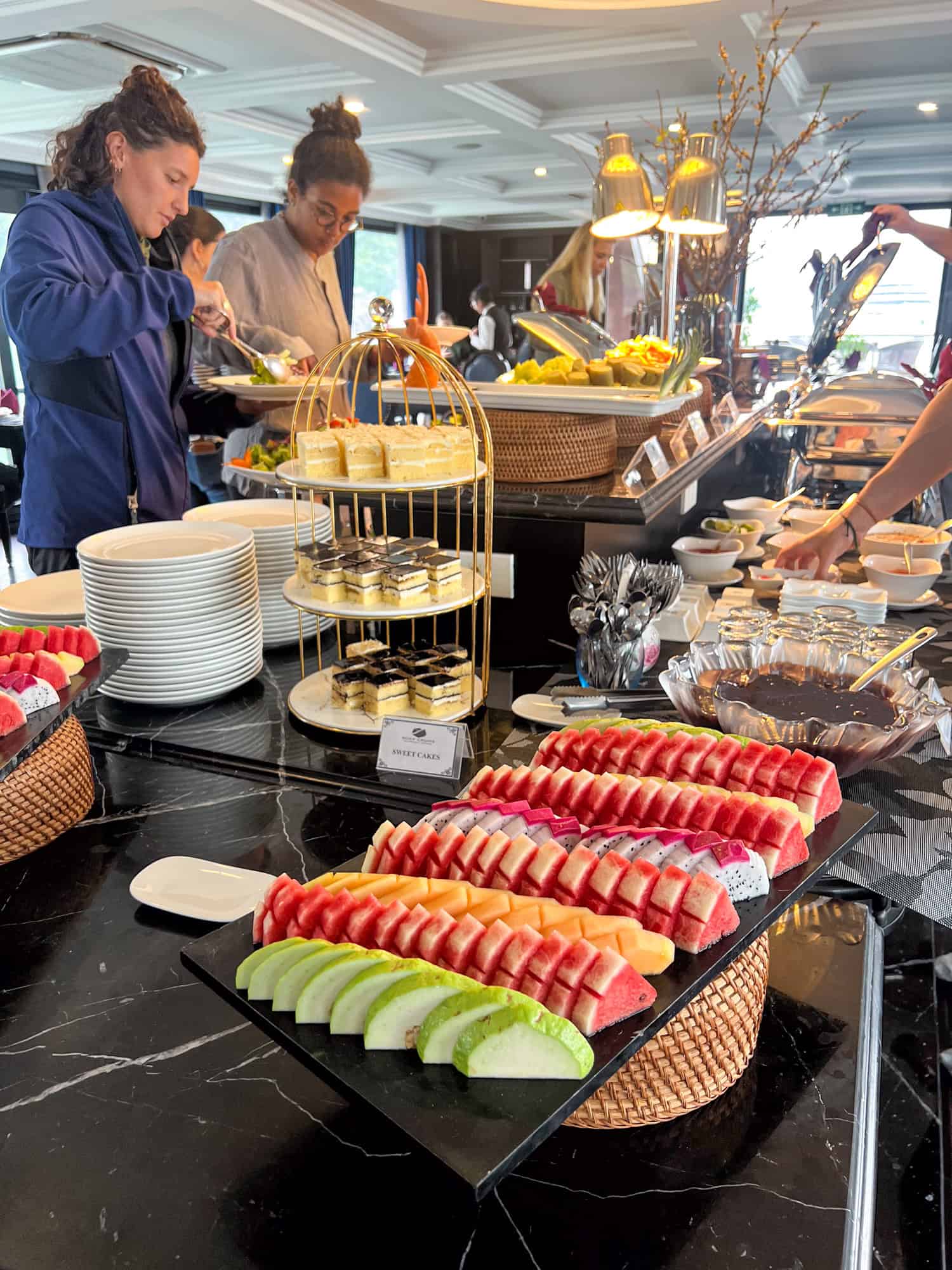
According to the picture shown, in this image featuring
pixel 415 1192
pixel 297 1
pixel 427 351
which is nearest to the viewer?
pixel 415 1192

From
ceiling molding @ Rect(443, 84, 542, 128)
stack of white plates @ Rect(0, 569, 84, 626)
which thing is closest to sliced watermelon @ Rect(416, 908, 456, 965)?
stack of white plates @ Rect(0, 569, 84, 626)

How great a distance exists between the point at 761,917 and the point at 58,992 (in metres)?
0.79

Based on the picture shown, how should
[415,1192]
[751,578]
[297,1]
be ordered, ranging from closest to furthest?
1. [415,1192]
2. [751,578]
3. [297,1]

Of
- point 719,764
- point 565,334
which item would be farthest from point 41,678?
point 565,334

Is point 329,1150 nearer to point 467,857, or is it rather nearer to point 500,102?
point 467,857

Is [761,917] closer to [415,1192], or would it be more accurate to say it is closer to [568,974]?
[568,974]

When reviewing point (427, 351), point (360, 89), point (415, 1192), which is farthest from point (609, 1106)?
point (360, 89)

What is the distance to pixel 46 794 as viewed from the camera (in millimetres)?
1373

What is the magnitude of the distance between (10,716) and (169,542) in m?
0.64

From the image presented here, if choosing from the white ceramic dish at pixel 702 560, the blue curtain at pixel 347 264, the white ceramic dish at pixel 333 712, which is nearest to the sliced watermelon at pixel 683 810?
the white ceramic dish at pixel 333 712

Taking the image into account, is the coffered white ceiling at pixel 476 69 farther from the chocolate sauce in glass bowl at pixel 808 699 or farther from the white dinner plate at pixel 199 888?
the white dinner plate at pixel 199 888

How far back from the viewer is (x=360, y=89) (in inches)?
262

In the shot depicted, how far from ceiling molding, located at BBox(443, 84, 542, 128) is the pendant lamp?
4.49m

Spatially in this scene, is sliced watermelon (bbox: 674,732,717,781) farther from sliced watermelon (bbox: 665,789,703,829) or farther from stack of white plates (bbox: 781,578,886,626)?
stack of white plates (bbox: 781,578,886,626)
